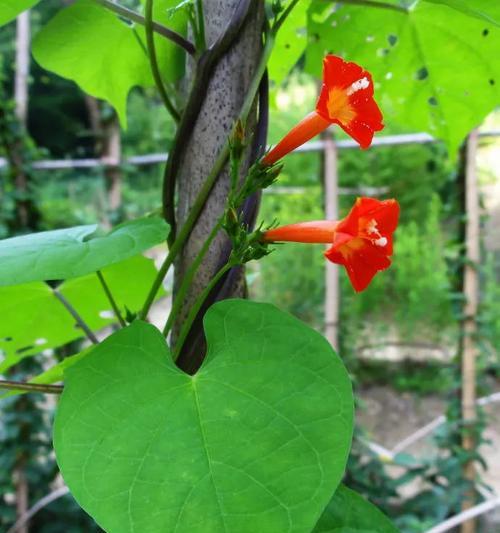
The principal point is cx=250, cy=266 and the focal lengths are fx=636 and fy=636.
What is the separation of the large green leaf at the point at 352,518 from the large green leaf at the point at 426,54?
354 millimetres

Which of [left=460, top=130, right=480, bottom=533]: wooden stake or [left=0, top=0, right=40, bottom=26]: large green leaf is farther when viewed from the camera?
[left=460, top=130, right=480, bottom=533]: wooden stake

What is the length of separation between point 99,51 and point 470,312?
4.57 ft

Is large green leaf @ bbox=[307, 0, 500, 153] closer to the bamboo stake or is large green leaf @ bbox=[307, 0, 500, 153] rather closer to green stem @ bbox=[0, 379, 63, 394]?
green stem @ bbox=[0, 379, 63, 394]

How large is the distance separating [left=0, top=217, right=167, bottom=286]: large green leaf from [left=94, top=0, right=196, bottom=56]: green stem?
12cm

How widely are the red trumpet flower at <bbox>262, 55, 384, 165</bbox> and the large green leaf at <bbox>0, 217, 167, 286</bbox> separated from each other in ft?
0.29

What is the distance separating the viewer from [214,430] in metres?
0.31

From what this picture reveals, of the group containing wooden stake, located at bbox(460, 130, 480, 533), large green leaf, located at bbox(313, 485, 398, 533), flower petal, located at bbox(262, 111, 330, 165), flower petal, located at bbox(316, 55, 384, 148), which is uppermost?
flower petal, located at bbox(316, 55, 384, 148)

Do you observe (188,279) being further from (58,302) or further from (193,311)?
(58,302)

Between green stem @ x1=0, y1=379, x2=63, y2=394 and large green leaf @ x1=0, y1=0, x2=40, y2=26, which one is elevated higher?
large green leaf @ x1=0, y1=0, x2=40, y2=26

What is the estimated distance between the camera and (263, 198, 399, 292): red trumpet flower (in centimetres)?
33

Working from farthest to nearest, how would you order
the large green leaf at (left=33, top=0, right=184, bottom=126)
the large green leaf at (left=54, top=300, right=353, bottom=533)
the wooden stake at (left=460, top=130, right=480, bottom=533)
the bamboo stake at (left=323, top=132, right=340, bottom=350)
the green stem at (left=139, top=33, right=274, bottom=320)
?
1. the bamboo stake at (left=323, top=132, right=340, bottom=350)
2. the wooden stake at (left=460, top=130, right=480, bottom=533)
3. the large green leaf at (left=33, top=0, right=184, bottom=126)
4. the green stem at (left=139, top=33, right=274, bottom=320)
5. the large green leaf at (left=54, top=300, right=353, bottom=533)

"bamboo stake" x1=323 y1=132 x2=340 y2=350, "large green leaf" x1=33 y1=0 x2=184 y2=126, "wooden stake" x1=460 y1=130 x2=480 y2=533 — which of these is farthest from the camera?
"bamboo stake" x1=323 y1=132 x2=340 y2=350

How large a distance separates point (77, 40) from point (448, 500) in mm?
1578

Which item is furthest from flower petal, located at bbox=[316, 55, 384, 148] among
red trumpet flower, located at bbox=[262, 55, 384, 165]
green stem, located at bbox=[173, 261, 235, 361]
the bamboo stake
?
the bamboo stake
